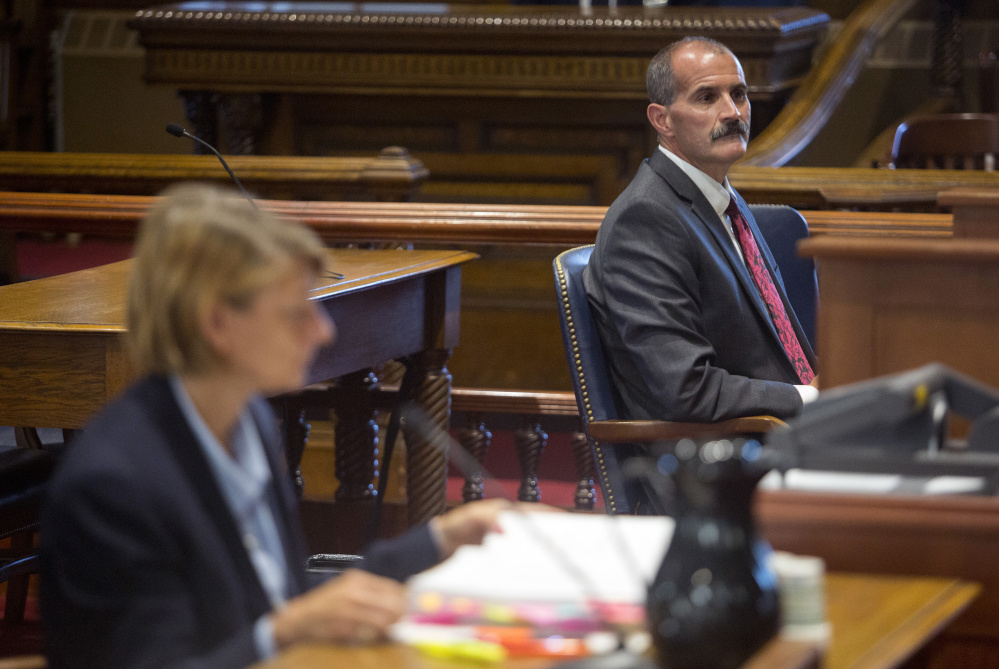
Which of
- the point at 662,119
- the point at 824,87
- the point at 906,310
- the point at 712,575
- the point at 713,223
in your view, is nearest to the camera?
the point at 712,575

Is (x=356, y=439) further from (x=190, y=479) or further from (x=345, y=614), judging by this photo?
(x=345, y=614)

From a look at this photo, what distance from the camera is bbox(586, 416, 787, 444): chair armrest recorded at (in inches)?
96.2

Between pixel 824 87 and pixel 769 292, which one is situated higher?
pixel 824 87

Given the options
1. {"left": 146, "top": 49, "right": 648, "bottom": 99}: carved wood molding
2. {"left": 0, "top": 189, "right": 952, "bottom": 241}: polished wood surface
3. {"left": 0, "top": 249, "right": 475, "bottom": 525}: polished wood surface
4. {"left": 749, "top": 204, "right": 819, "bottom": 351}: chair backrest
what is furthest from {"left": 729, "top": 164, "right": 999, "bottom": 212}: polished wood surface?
{"left": 146, "top": 49, "right": 648, "bottom": 99}: carved wood molding

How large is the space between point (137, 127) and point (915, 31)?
530 cm

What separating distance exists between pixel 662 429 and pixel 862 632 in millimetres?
1260

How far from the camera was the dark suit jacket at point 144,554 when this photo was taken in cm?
121

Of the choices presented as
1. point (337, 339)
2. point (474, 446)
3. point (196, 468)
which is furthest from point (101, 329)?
point (474, 446)

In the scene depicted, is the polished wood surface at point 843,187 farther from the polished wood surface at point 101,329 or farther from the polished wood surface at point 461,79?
the polished wood surface at point 461,79

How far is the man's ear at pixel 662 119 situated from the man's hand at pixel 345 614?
6.05 feet

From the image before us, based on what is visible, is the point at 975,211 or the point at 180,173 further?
the point at 180,173

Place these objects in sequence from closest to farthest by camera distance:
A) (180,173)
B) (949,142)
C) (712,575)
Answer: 1. (712,575)
2. (180,173)
3. (949,142)

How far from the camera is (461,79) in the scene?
5.63 metres

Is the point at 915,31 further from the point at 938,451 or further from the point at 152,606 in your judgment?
the point at 152,606
